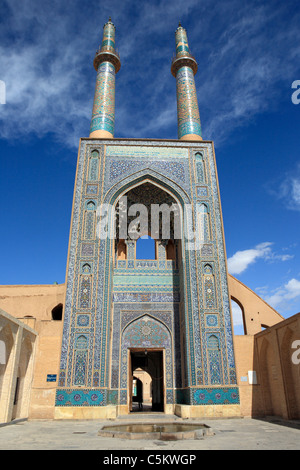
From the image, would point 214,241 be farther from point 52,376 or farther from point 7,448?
point 7,448

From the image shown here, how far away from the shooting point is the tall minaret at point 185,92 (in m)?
12.9

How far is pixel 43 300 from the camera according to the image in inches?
454

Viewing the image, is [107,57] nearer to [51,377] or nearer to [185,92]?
[185,92]

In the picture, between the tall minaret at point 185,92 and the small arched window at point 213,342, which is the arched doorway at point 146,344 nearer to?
the small arched window at point 213,342

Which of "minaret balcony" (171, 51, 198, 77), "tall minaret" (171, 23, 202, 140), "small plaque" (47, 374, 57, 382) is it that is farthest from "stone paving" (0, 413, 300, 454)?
"minaret balcony" (171, 51, 198, 77)

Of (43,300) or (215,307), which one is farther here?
(43,300)

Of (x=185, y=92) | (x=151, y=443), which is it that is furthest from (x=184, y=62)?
(x=151, y=443)

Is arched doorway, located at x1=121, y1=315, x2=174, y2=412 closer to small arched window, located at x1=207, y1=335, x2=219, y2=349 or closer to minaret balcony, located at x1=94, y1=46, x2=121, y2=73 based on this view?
small arched window, located at x1=207, y1=335, x2=219, y2=349

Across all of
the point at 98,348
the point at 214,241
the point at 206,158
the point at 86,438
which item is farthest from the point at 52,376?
the point at 206,158

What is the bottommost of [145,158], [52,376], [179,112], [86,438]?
[86,438]

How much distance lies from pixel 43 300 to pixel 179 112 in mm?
8551

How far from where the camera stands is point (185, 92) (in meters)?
13.7

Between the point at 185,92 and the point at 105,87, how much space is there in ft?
10.3

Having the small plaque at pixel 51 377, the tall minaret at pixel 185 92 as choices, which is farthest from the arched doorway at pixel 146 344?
the tall minaret at pixel 185 92
